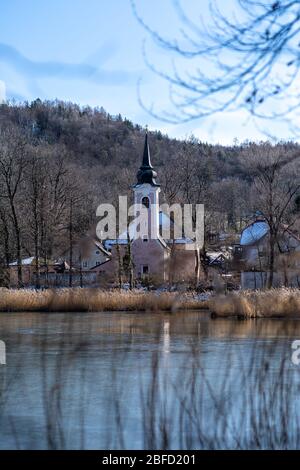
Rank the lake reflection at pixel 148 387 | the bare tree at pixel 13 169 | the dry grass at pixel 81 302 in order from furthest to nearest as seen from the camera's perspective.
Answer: the bare tree at pixel 13 169
the dry grass at pixel 81 302
the lake reflection at pixel 148 387

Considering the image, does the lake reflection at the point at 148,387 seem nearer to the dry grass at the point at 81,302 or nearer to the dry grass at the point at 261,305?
the dry grass at the point at 261,305

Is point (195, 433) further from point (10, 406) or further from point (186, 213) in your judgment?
point (186, 213)

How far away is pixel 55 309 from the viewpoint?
89.8 feet

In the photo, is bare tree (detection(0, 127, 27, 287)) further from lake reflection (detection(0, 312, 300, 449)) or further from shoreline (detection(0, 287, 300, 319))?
lake reflection (detection(0, 312, 300, 449))

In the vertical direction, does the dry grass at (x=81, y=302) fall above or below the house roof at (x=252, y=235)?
below

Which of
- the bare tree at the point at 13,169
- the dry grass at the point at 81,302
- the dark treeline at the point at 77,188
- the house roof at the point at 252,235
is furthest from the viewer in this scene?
the bare tree at the point at 13,169

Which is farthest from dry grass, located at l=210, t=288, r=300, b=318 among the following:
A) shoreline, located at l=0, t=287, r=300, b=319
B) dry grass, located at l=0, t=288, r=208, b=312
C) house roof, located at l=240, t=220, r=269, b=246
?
house roof, located at l=240, t=220, r=269, b=246

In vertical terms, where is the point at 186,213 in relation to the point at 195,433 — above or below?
above

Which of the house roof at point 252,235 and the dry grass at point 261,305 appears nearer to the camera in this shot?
the house roof at point 252,235

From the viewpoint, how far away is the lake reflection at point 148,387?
24.0 ft

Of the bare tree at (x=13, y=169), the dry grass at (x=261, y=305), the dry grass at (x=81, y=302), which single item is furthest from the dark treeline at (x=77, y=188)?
the dry grass at (x=261, y=305)

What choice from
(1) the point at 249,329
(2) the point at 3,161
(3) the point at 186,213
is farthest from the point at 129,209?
(1) the point at 249,329

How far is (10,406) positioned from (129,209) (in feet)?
110

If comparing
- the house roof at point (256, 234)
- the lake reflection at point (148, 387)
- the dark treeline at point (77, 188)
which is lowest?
the lake reflection at point (148, 387)
